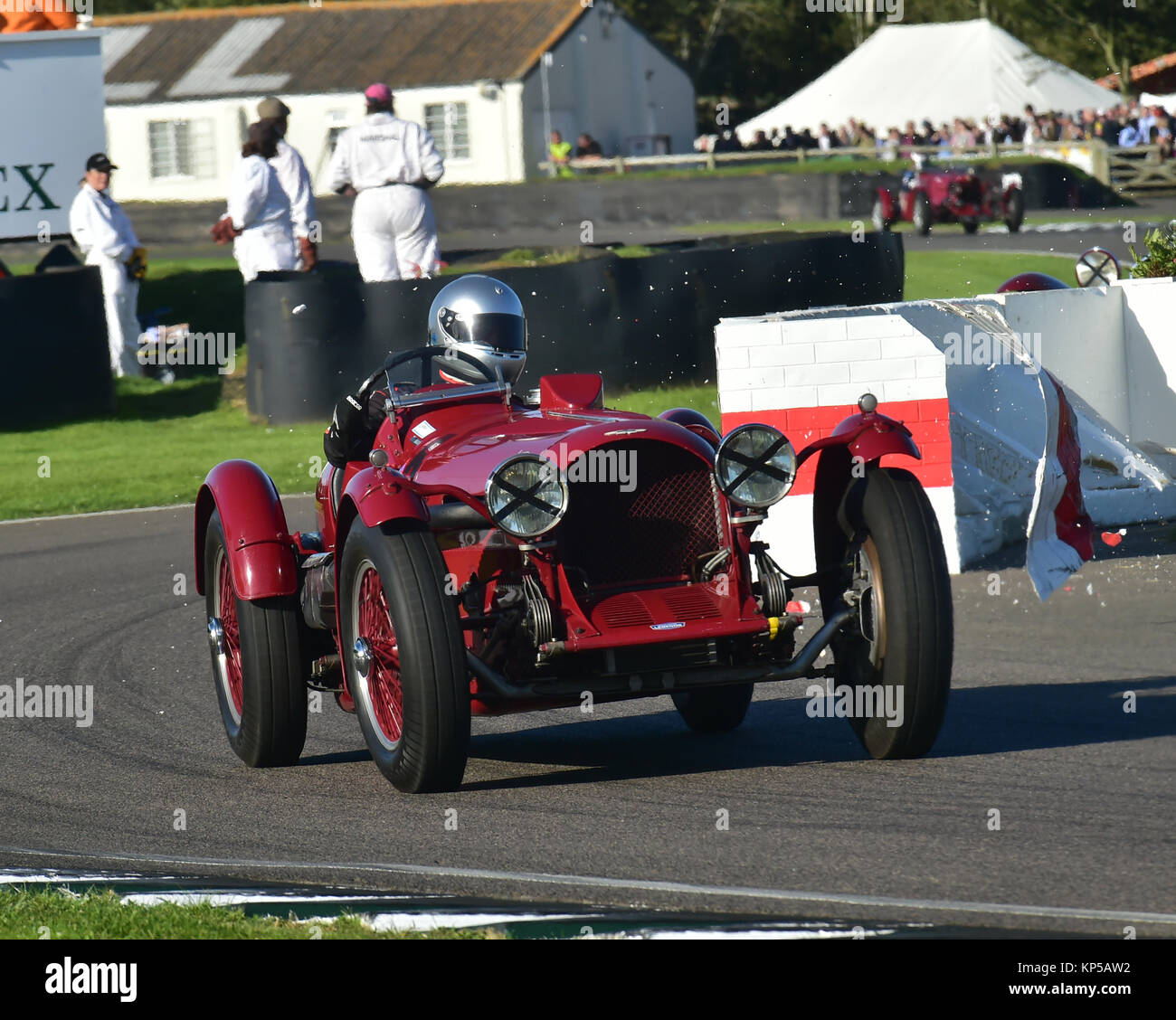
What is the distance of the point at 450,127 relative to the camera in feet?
181

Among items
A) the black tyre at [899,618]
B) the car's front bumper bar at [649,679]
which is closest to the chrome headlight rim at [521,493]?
the car's front bumper bar at [649,679]

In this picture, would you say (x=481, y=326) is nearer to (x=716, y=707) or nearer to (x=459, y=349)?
(x=459, y=349)

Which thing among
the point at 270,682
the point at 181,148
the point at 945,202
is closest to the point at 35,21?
the point at 270,682

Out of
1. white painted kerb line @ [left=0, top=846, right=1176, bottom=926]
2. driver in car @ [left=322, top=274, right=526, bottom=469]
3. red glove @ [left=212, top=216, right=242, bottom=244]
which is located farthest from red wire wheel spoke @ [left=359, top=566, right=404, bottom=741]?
red glove @ [left=212, top=216, right=242, bottom=244]

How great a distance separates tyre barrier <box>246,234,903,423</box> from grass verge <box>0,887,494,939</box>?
10.2 m

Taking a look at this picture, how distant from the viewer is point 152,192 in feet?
190

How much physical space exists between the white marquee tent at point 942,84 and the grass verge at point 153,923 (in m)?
49.4

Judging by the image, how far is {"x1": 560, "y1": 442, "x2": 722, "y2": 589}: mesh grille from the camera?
18.9ft

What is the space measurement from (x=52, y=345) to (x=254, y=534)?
10.2 meters

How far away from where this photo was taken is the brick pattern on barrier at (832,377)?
31.0 ft

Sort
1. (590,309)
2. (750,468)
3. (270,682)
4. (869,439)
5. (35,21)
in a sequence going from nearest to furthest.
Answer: (750,468) < (869,439) < (270,682) < (590,309) < (35,21)

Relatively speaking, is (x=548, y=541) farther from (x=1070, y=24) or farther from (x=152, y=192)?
(x=1070, y=24)

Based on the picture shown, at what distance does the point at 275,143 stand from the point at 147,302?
4621 mm
